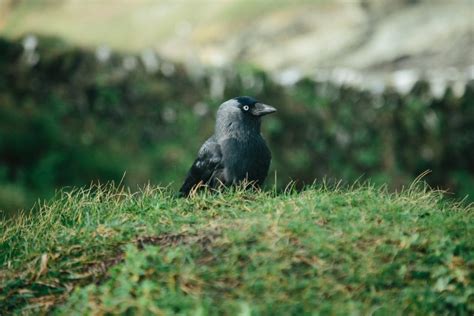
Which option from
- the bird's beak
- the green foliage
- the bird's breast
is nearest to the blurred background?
the green foliage

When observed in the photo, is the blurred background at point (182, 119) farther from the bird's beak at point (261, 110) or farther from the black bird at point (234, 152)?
the bird's beak at point (261, 110)

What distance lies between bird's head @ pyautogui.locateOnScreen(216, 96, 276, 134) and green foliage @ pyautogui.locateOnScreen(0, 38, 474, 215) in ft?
11.1

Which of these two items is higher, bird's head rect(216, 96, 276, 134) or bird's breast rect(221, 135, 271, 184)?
bird's head rect(216, 96, 276, 134)

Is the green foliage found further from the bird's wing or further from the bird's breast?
the bird's breast

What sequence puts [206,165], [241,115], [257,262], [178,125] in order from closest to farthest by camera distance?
1. [257,262]
2. [206,165]
3. [241,115]
4. [178,125]

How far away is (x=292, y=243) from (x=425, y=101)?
8366mm

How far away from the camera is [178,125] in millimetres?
11539

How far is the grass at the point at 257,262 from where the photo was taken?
4.23m

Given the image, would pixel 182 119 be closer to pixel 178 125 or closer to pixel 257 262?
pixel 178 125

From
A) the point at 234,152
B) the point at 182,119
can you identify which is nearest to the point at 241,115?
the point at 234,152

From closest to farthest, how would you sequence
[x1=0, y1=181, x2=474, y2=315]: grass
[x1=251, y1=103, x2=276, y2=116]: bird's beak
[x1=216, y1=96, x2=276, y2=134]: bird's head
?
[x1=0, y1=181, x2=474, y2=315]: grass, [x1=216, y1=96, x2=276, y2=134]: bird's head, [x1=251, y1=103, x2=276, y2=116]: bird's beak

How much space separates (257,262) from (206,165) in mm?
2563

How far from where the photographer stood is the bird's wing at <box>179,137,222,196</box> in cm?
687

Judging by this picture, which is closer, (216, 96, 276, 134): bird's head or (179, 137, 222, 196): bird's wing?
(179, 137, 222, 196): bird's wing
